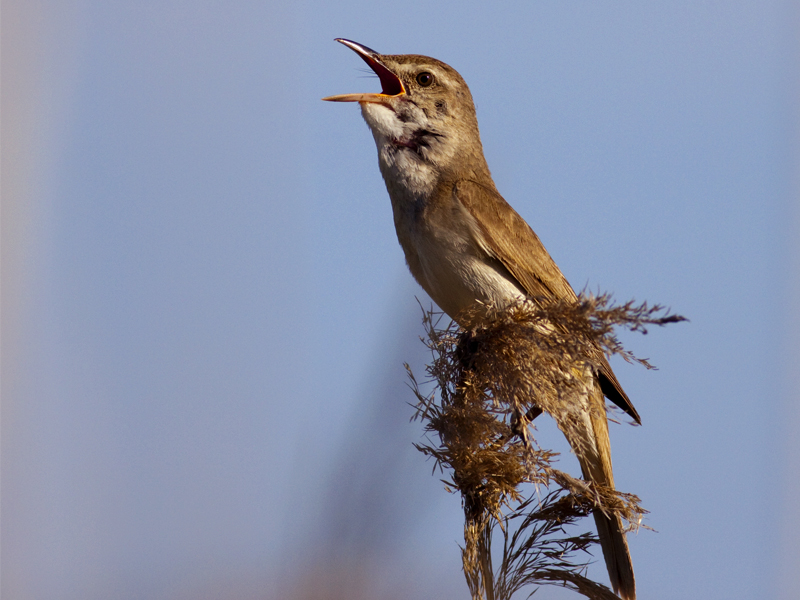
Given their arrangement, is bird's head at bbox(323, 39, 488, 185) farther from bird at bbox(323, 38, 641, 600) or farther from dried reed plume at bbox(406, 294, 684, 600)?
dried reed plume at bbox(406, 294, 684, 600)

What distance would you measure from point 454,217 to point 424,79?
109cm

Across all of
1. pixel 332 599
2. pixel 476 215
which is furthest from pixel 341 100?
pixel 332 599

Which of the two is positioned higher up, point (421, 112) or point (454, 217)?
point (421, 112)

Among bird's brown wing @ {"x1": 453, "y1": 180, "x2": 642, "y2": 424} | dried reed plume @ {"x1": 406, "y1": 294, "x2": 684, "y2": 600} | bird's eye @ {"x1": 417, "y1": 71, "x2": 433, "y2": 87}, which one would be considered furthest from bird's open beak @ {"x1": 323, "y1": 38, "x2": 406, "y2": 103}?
dried reed plume @ {"x1": 406, "y1": 294, "x2": 684, "y2": 600}

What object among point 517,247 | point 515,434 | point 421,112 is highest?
point 421,112

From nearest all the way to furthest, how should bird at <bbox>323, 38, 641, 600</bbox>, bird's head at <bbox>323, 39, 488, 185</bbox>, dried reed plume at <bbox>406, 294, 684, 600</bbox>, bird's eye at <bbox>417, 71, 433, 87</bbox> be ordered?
dried reed plume at <bbox>406, 294, 684, 600</bbox>, bird at <bbox>323, 38, 641, 600</bbox>, bird's head at <bbox>323, 39, 488, 185</bbox>, bird's eye at <bbox>417, 71, 433, 87</bbox>

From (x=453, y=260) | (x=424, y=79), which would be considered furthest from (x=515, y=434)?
(x=424, y=79)

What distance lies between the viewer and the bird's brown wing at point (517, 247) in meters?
3.74

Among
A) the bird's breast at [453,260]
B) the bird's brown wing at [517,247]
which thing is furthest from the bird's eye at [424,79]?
the bird's breast at [453,260]

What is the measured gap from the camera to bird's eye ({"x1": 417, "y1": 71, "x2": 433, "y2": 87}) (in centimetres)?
438

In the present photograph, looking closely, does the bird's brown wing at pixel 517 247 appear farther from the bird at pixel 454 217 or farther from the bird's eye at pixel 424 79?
the bird's eye at pixel 424 79

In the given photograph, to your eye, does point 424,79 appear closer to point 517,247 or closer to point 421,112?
point 421,112

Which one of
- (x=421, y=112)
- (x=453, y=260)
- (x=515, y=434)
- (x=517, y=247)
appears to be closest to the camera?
(x=515, y=434)

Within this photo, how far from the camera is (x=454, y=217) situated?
3.79 m
